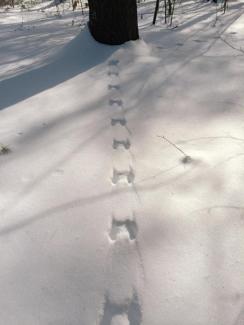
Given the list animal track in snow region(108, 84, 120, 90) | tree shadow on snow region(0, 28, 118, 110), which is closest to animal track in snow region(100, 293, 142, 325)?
tree shadow on snow region(0, 28, 118, 110)

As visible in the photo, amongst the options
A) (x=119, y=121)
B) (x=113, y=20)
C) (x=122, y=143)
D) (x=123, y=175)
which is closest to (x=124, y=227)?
(x=123, y=175)

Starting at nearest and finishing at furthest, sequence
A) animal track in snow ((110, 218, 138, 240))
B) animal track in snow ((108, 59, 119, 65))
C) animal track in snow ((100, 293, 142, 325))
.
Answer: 1. animal track in snow ((100, 293, 142, 325))
2. animal track in snow ((110, 218, 138, 240))
3. animal track in snow ((108, 59, 119, 65))

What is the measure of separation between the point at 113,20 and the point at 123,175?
5.97 ft

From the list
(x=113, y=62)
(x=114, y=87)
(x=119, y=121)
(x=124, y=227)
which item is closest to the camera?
(x=124, y=227)

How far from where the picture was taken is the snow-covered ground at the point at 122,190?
1.16 meters

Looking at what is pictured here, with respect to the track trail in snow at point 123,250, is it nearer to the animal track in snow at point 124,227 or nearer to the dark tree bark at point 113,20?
the animal track in snow at point 124,227

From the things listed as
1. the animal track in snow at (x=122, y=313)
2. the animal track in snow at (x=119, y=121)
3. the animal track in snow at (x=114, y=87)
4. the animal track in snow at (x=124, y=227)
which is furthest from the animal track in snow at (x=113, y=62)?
the animal track in snow at (x=122, y=313)

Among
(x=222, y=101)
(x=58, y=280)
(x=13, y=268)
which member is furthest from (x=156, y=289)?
(x=222, y=101)

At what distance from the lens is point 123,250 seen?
132cm

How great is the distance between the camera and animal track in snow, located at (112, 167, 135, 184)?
1674 mm

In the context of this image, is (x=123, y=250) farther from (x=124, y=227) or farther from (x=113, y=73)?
(x=113, y=73)

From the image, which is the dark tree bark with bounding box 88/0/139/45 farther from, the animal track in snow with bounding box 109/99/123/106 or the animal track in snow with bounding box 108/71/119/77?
the animal track in snow with bounding box 109/99/123/106

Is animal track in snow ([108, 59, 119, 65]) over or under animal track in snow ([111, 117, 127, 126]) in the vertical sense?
over

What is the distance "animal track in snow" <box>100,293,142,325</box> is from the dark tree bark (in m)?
2.45
